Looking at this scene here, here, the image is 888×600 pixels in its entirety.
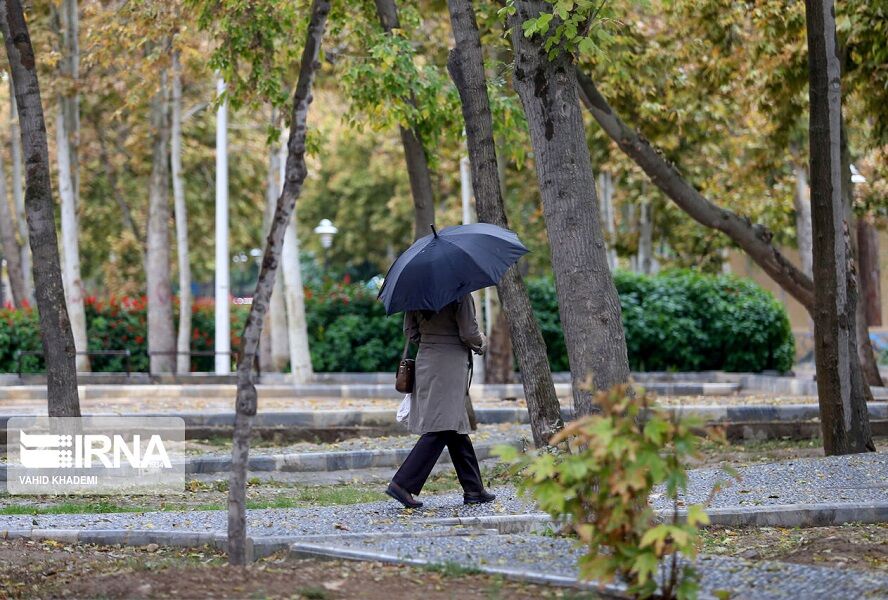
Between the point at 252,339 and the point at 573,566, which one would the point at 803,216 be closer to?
the point at 573,566

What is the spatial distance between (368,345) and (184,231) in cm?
496

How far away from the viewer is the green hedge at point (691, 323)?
81.6 ft

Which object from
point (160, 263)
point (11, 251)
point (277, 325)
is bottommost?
point (277, 325)

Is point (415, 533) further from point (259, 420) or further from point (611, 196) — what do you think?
point (611, 196)

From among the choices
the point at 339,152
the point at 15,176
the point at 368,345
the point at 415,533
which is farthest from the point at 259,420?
the point at 339,152

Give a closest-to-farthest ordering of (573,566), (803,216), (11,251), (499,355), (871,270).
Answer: (573,566), (499,355), (11,251), (803,216), (871,270)

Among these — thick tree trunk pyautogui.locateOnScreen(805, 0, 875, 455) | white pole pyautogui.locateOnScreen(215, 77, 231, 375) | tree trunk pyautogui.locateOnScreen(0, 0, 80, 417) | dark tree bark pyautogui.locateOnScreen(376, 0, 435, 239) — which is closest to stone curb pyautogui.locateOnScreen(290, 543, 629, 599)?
tree trunk pyautogui.locateOnScreen(0, 0, 80, 417)

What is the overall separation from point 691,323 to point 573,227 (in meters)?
17.6

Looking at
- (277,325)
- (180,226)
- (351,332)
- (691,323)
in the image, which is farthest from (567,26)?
(277,325)

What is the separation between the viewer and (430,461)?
Result: 29.1 ft

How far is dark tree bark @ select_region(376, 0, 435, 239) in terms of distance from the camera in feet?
48.3

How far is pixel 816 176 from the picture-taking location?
11.2m

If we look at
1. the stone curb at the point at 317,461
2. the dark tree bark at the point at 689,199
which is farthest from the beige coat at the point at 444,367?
the dark tree bark at the point at 689,199

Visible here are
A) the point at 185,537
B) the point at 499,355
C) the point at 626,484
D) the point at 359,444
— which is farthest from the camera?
the point at 499,355
